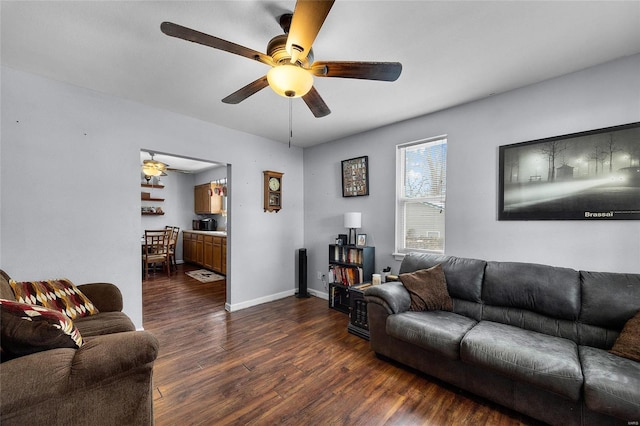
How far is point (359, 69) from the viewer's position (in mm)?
1556

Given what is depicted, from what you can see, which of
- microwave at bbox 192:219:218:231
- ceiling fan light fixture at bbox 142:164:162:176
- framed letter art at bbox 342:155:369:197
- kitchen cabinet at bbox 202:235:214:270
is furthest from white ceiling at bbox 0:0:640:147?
microwave at bbox 192:219:218:231

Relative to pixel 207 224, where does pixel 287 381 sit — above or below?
below

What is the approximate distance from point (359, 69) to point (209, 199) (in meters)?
5.99

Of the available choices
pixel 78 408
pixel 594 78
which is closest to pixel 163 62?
pixel 78 408

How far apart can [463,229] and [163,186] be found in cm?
708

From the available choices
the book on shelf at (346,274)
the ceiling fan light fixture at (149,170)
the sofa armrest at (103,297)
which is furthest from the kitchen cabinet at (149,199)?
the book on shelf at (346,274)

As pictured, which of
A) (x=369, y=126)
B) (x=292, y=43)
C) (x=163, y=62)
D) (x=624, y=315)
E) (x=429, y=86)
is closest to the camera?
(x=292, y=43)

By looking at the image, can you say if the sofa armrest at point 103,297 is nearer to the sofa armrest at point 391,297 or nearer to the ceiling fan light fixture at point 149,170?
the sofa armrest at point 391,297

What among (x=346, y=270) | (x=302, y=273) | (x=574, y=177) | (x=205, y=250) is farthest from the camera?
(x=205, y=250)

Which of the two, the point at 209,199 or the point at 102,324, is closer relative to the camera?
the point at 102,324

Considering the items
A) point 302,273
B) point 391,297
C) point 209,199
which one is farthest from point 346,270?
point 209,199

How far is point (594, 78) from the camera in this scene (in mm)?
2135

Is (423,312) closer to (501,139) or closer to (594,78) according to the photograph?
Answer: (501,139)

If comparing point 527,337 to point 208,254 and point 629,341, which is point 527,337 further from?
point 208,254
